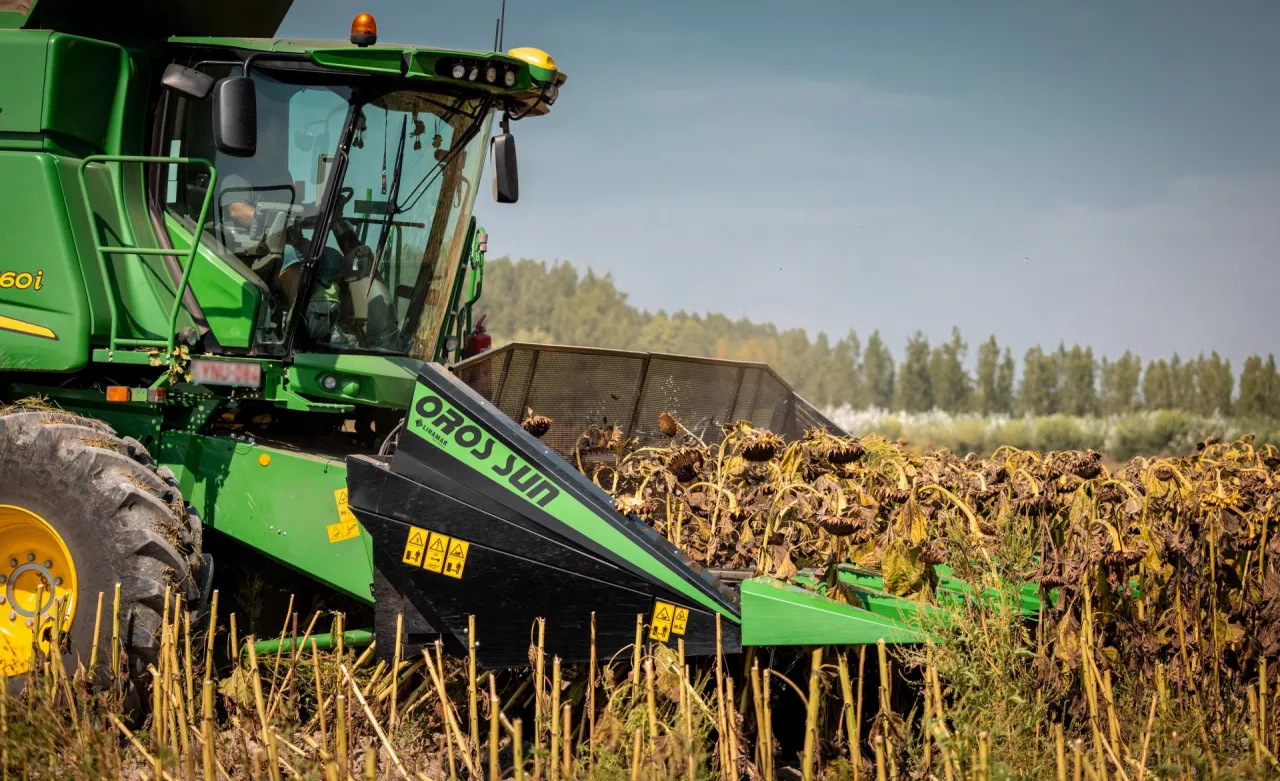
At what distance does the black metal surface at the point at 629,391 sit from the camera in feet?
14.6

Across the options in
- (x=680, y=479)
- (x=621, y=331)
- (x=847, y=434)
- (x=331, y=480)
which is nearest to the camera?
(x=331, y=480)

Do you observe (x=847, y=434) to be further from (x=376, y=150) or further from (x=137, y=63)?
(x=137, y=63)

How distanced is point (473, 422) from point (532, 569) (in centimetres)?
49

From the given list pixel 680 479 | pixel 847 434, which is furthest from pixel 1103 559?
pixel 847 434

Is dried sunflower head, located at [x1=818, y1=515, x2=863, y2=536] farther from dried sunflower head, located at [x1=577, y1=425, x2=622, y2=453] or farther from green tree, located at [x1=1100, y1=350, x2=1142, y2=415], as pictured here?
green tree, located at [x1=1100, y1=350, x2=1142, y2=415]

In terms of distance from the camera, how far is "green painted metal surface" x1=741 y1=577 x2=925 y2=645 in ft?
10.7

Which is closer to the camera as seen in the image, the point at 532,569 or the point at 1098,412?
the point at 532,569

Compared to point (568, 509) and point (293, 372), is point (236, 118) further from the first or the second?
point (568, 509)

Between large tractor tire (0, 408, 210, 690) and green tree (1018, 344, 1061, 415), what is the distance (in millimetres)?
26070

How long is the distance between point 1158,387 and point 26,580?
2361 centimetres

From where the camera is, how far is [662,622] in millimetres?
3377

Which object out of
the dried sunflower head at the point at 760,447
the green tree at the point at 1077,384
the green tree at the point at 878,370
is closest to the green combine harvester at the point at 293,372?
the dried sunflower head at the point at 760,447

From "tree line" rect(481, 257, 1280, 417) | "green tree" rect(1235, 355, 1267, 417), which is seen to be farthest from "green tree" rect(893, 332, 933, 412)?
"green tree" rect(1235, 355, 1267, 417)

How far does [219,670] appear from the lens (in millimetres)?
4211
